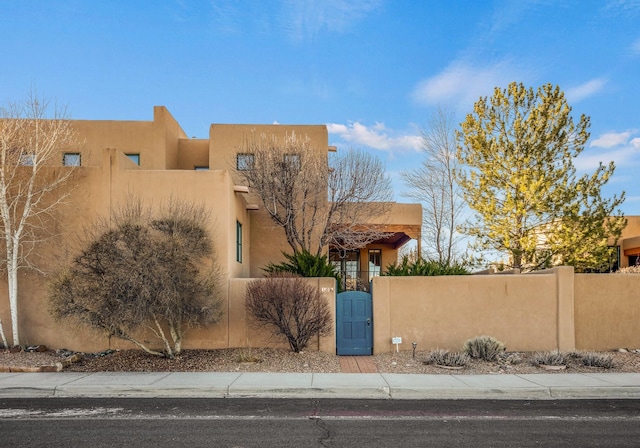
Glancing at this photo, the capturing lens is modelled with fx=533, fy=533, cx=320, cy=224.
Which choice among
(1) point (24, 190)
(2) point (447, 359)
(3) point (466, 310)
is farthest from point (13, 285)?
(3) point (466, 310)

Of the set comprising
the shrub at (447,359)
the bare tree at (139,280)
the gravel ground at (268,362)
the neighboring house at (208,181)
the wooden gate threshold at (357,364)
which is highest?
the neighboring house at (208,181)

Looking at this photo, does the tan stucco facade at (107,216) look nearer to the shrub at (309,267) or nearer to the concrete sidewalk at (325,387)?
the shrub at (309,267)

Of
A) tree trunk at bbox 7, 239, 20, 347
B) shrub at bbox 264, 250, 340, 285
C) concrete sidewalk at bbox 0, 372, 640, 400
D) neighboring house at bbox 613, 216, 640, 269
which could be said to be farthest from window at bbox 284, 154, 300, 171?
neighboring house at bbox 613, 216, 640, 269

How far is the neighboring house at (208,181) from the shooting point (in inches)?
580

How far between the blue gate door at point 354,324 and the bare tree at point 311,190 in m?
4.09

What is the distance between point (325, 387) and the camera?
10.4 meters

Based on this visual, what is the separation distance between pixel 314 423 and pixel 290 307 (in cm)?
589

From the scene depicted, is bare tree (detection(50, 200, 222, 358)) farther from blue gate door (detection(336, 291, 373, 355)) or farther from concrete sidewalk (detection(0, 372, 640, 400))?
blue gate door (detection(336, 291, 373, 355))

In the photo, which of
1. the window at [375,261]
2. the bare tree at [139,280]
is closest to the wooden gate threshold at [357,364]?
the bare tree at [139,280]

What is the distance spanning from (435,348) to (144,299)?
7.67 metres

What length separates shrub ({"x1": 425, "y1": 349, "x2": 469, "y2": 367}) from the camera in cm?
1255

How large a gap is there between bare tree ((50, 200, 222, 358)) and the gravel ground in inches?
23.6

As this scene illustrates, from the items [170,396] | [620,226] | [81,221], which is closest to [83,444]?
[170,396]

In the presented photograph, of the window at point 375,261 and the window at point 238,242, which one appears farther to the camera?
the window at point 375,261
